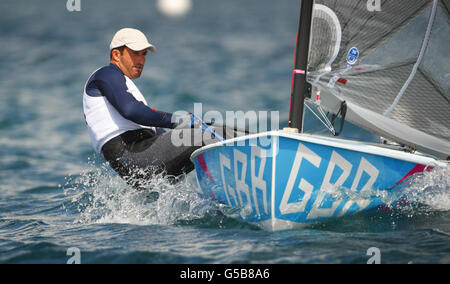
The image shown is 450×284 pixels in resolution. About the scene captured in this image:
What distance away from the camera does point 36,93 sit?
13.0 meters

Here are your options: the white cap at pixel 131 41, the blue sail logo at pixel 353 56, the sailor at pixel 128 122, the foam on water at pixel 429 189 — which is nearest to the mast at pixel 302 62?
the blue sail logo at pixel 353 56

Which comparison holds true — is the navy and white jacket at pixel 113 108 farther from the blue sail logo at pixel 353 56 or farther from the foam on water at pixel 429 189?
the foam on water at pixel 429 189

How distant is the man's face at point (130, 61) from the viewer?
3.54 metres

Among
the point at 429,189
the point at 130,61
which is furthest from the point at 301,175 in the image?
the point at 130,61

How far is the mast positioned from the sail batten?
0.06 meters

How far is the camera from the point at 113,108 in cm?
345

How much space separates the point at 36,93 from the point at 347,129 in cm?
883

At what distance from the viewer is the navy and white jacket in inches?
130

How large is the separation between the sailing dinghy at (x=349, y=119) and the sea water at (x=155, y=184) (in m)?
0.18

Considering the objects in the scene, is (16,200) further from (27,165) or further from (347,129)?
(347,129)

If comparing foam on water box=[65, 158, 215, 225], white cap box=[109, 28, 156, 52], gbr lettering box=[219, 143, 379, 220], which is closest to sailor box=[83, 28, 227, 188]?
white cap box=[109, 28, 156, 52]

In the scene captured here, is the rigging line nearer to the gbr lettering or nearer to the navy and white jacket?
the gbr lettering

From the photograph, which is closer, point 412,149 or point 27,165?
point 412,149

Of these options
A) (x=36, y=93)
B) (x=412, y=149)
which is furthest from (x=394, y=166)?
(x=36, y=93)
